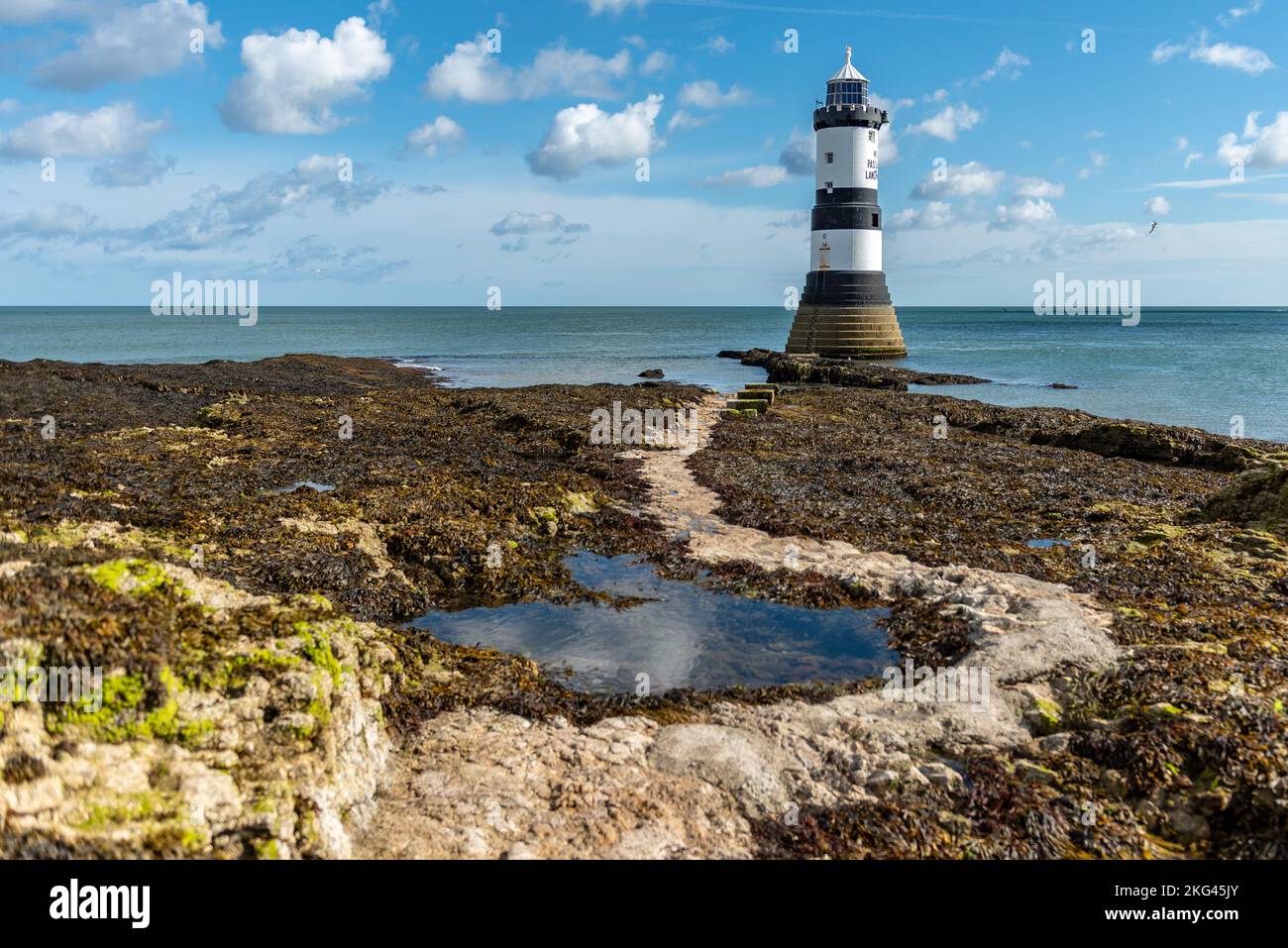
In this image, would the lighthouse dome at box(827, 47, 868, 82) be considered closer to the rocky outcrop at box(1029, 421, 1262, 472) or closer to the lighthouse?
the lighthouse

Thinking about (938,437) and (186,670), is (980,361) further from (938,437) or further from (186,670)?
(186,670)

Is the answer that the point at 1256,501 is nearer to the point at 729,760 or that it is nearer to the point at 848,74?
the point at 729,760

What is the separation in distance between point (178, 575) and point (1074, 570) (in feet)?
39.8

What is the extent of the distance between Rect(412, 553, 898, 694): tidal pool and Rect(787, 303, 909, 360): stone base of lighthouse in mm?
48358

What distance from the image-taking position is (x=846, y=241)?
5491 centimetres

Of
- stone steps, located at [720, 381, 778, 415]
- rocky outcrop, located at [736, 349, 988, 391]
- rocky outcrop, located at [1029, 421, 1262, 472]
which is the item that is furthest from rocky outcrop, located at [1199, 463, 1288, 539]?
rocky outcrop, located at [736, 349, 988, 391]

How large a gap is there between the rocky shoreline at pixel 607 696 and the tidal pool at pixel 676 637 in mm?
444

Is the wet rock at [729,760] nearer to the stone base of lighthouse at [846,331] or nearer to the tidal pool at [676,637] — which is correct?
the tidal pool at [676,637]

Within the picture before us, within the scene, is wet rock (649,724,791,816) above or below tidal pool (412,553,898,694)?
below

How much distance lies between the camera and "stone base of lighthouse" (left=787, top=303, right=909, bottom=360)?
5756 cm

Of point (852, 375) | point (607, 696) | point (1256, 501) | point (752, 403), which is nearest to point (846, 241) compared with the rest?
point (852, 375)

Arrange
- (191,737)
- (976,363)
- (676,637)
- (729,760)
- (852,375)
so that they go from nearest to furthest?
(191,737), (729,760), (676,637), (852,375), (976,363)

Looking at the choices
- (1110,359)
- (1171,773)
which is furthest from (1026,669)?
(1110,359)

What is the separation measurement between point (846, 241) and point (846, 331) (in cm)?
628
